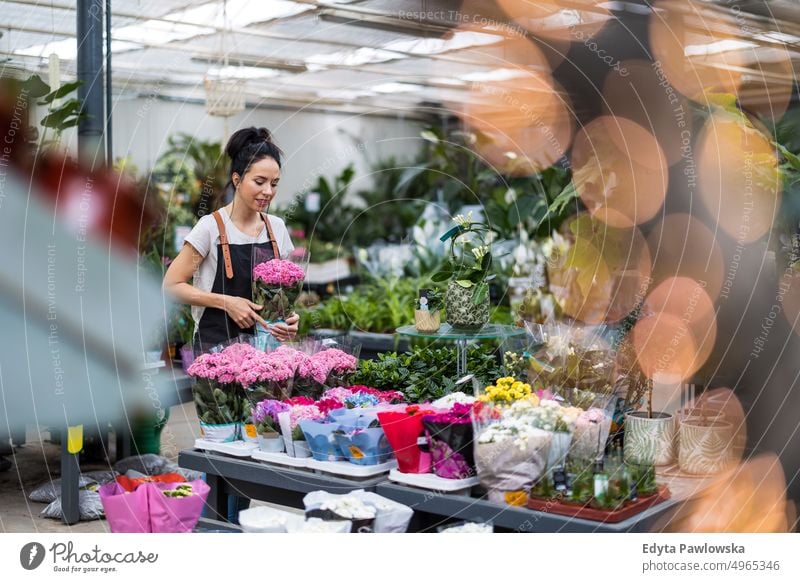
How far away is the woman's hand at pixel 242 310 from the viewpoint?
3471 mm

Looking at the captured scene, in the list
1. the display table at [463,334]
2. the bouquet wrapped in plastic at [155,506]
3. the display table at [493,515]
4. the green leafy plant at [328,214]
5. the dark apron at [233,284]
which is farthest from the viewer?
the green leafy plant at [328,214]

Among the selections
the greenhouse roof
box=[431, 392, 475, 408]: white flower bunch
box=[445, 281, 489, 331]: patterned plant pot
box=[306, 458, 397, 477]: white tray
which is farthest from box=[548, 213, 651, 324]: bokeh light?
box=[306, 458, 397, 477]: white tray

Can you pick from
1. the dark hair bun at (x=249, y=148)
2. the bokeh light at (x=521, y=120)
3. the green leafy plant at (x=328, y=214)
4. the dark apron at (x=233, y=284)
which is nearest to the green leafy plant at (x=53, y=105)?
the dark hair bun at (x=249, y=148)

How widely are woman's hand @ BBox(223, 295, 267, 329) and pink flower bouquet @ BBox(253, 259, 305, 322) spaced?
0.03 m

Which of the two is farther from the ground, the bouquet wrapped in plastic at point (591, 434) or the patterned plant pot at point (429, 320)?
the patterned plant pot at point (429, 320)

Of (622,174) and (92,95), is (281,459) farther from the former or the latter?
(92,95)

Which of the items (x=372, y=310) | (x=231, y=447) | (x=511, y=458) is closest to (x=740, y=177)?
(x=511, y=458)

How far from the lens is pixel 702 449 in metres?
2.86

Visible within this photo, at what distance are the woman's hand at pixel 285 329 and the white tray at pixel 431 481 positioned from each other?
907 mm

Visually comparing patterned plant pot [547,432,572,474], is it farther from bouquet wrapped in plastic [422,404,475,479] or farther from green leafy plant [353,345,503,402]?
green leafy plant [353,345,503,402]

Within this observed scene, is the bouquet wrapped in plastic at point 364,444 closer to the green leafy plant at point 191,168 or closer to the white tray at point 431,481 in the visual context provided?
the white tray at point 431,481

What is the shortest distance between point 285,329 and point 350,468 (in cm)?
85
